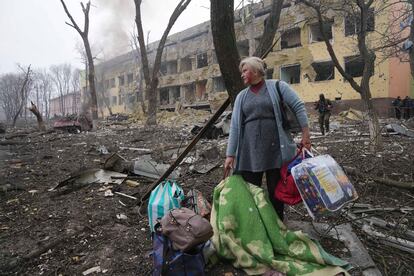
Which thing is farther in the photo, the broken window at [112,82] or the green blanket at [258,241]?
the broken window at [112,82]

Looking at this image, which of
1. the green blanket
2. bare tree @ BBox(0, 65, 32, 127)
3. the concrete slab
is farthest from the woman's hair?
bare tree @ BBox(0, 65, 32, 127)

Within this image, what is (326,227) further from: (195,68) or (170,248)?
(195,68)

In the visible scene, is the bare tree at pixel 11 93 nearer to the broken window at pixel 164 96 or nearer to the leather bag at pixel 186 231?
the broken window at pixel 164 96

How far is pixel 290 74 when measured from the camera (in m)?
24.5

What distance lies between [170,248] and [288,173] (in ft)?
3.82

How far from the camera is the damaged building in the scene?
61.4ft

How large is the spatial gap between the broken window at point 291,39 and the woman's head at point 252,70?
23338 mm

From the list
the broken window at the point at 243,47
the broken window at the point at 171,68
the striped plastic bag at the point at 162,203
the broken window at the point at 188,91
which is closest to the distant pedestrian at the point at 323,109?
the striped plastic bag at the point at 162,203

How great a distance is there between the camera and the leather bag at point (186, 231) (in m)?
2.15

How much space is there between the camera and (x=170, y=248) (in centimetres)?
219

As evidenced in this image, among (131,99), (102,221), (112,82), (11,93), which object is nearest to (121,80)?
(112,82)

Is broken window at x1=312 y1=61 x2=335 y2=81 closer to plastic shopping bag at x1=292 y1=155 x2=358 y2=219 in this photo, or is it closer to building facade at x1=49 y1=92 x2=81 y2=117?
plastic shopping bag at x1=292 y1=155 x2=358 y2=219

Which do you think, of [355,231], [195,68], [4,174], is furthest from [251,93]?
[195,68]

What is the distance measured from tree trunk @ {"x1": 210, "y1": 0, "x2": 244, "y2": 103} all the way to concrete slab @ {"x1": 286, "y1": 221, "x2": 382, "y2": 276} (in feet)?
5.63
